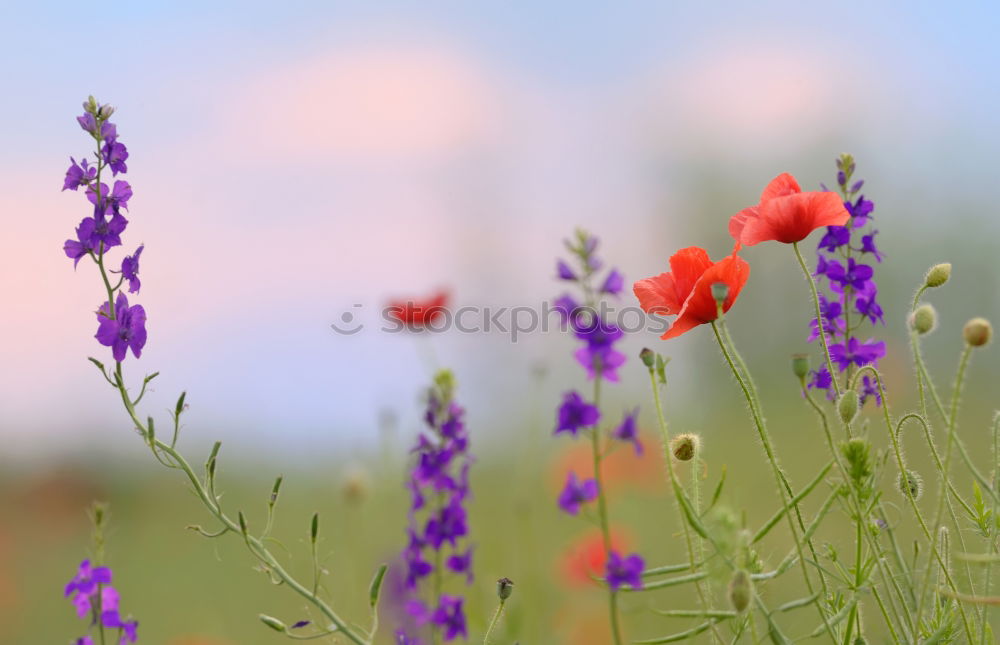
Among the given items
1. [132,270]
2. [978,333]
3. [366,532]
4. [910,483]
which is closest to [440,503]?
[132,270]

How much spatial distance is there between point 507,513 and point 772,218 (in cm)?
347

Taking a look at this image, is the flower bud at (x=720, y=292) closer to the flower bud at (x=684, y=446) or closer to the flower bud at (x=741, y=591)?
the flower bud at (x=684, y=446)

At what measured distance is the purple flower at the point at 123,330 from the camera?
1266mm

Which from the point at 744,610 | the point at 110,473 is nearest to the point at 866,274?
the point at 744,610

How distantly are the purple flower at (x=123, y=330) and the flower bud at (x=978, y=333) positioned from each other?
1.01m

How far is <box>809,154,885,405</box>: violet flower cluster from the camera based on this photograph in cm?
140

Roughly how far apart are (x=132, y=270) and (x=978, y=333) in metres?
1.05

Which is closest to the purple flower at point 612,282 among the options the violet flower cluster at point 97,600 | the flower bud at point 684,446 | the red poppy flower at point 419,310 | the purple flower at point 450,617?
the flower bud at point 684,446

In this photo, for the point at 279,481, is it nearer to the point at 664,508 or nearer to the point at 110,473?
the point at 664,508

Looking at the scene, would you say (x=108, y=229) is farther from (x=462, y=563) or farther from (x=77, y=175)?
(x=462, y=563)

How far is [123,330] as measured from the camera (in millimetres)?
1276

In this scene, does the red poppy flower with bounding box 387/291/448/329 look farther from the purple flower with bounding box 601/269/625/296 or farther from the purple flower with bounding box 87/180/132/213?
the purple flower with bounding box 87/180/132/213

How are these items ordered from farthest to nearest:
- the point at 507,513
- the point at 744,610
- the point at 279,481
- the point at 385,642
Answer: the point at 507,513
the point at 385,642
the point at 279,481
the point at 744,610

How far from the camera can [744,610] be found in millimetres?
993
